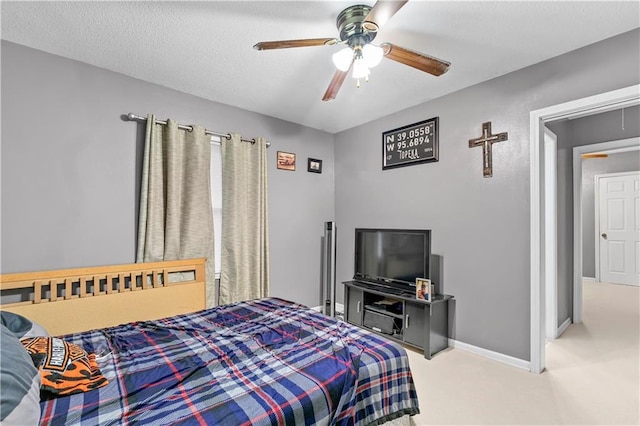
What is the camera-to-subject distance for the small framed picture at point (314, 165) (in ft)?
13.5

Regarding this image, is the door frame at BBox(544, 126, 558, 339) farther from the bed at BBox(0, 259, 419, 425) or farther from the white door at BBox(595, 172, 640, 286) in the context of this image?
the white door at BBox(595, 172, 640, 286)

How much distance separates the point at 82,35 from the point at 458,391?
3700 mm

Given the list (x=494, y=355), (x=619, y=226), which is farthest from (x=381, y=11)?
(x=619, y=226)

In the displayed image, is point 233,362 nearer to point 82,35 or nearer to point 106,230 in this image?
point 106,230

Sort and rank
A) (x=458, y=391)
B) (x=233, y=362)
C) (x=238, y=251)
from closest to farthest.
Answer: (x=233, y=362), (x=458, y=391), (x=238, y=251)

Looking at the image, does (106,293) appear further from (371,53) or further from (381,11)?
(381,11)

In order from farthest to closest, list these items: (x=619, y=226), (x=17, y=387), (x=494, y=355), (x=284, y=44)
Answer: (x=619, y=226) < (x=494, y=355) < (x=284, y=44) < (x=17, y=387)

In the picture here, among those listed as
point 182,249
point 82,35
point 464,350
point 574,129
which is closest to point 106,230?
point 182,249

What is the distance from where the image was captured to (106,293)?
8.09ft

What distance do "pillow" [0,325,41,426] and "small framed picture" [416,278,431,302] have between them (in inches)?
104

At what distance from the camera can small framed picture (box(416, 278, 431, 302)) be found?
9.34 ft

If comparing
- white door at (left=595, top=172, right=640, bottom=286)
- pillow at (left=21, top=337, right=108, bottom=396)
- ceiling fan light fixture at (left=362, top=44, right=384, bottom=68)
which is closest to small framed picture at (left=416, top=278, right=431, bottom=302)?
ceiling fan light fixture at (left=362, top=44, right=384, bottom=68)

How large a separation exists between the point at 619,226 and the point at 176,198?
7550 mm

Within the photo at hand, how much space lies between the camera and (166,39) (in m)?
2.19
